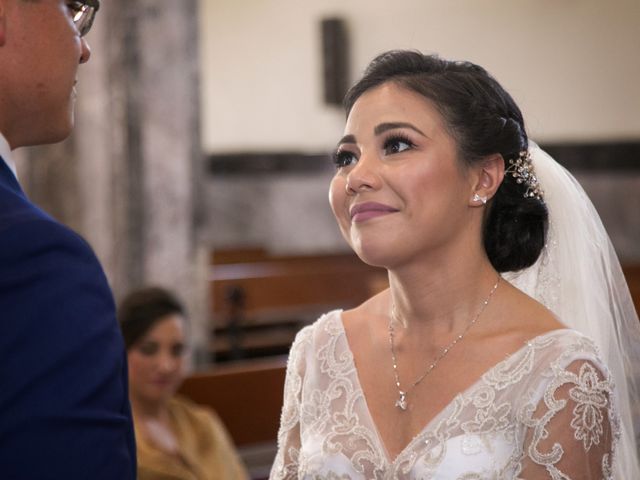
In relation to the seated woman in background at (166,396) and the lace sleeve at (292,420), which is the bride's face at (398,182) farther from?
the seated woman in background at (166,396)

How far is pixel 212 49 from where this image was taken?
12.7m

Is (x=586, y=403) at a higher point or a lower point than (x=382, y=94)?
lower

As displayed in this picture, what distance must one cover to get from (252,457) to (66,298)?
3671 millimetres

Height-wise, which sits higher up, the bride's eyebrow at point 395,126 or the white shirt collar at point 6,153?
the white shirt collar at point 6,153

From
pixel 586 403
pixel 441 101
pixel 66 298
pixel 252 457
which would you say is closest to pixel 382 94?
pixel 441 101

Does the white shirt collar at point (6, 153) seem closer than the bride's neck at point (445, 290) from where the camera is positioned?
Yes

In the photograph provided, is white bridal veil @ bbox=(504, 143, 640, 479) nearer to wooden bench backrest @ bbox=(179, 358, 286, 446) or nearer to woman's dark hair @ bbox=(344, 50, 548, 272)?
woman's dark hair @ bbox=(344, 50, 548, 272)

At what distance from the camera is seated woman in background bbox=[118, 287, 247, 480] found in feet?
13.5

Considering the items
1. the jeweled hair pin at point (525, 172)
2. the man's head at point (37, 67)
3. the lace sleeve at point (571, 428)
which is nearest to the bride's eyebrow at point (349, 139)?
the jeweled hair pin at point (525, 172)

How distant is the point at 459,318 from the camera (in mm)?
2373

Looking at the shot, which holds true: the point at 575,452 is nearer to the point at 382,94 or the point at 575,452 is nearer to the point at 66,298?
the point at 382,94

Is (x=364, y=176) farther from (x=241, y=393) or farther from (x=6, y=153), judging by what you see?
(x=241, y=393)

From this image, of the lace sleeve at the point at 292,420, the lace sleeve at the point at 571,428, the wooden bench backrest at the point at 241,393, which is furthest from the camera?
the wooden bench backrest at the point at 241,393

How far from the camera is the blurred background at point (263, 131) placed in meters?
5.61
